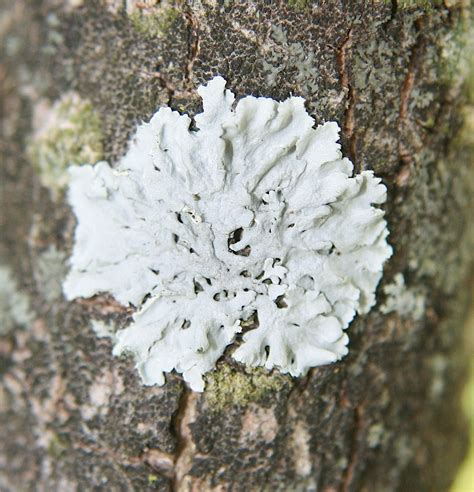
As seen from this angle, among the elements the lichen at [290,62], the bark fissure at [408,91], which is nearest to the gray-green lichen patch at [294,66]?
the lichen at [290,62]

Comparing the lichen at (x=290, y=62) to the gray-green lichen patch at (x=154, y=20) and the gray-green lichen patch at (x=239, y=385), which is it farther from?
the gray-green lichen patch at (x=239, y=385)

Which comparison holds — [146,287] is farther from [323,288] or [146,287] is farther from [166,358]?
[323,288]

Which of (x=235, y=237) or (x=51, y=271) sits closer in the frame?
(x=235, y=237)

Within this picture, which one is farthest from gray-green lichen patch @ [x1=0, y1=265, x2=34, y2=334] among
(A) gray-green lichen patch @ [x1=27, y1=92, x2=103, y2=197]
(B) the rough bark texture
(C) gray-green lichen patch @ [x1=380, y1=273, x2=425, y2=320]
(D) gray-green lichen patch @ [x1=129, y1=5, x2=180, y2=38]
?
(C) gray-green lichen patch @ [x1=380, y1=273, x2=425, y2=320]

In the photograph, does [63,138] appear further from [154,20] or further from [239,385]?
[239,385]

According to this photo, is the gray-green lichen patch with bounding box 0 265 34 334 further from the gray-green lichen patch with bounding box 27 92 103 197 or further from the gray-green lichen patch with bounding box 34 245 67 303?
the gray-green lichen patch with bounding box 27 92 103 197

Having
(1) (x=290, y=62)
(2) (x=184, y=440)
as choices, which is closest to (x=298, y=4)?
(1) (x=290, y=62)
